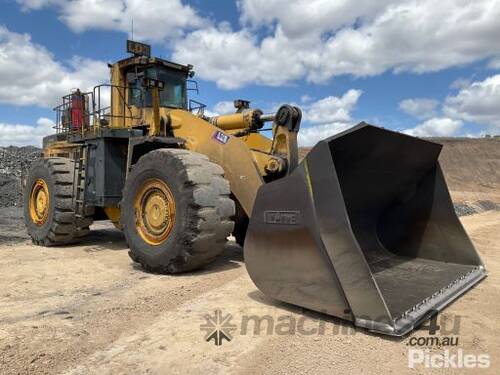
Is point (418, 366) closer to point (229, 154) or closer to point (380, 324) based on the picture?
point (380, 324)

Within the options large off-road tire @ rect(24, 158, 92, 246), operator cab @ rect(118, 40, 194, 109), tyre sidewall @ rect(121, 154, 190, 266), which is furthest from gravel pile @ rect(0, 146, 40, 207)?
tyre sidewall @ rect(121, 154, 190, 266)

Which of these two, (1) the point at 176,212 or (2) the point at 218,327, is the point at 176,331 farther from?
(1) the point at 176,212

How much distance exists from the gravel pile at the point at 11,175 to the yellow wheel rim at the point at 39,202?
286cm

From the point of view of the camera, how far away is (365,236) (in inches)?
225

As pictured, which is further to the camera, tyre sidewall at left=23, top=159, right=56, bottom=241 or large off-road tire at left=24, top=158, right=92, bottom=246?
tyre sidewall at left=23, top=159, right=56, bottom=241

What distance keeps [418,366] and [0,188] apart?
16767 mm

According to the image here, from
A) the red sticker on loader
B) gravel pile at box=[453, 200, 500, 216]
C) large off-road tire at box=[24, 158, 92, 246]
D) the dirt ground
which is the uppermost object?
the red sticker on loader

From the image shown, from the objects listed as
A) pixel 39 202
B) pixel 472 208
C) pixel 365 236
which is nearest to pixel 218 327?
pixel 365 236

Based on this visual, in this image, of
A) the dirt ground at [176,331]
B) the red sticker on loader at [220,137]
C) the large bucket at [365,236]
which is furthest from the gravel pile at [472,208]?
the red sticker on loader at [220,137]

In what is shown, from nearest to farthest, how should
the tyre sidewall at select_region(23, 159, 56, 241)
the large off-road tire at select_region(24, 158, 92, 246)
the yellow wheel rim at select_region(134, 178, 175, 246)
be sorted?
the yellow wheel rim at select_region(134, 178, 175, 246) < the large off-road tire at select_region(24, 158, 92, 246) < the tyre sidewall at select_region(23, 159, 56, 241)

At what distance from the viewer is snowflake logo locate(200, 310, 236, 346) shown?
11.4 feet

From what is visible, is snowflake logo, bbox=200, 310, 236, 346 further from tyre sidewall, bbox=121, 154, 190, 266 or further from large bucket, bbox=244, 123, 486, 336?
tyre sidewall, bbox=121, 154, 190, 266

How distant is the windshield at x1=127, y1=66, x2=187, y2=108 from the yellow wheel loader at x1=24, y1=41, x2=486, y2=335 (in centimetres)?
2

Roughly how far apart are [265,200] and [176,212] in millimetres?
1744
